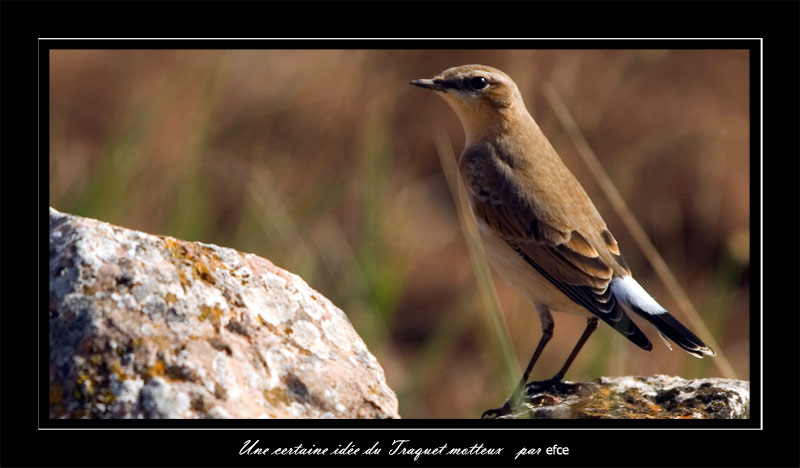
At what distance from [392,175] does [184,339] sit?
22.9 feet

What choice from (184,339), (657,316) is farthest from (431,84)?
(184,339)

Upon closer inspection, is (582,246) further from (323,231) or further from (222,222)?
(222,222)

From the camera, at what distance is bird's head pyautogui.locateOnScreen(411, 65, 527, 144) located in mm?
5645

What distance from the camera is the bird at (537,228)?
4730 millimetres

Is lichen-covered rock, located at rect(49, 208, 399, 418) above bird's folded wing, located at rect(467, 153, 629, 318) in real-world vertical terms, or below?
below

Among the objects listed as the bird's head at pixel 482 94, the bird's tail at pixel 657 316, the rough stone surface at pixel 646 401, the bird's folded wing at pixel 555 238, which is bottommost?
the rough stone surface at pixel 646 401

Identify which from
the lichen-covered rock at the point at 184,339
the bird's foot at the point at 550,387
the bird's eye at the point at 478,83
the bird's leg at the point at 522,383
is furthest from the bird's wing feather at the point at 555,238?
the lichen-covered rock at the point at 184,339

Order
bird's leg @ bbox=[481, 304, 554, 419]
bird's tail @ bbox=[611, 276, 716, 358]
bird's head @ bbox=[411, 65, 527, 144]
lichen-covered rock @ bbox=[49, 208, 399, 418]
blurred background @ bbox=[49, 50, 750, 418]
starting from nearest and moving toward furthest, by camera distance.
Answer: lichen-covered rock @ bbox=[49, 208, 399, 418], bird's leg @ bbox=[481, 304, 554, 419], bird's tail @ bbox=[611, 276, 716, 358], bird's head @ bbox=[411, 65, 527, 144], blurred background @ bbox=[49, 50, 750, 418]

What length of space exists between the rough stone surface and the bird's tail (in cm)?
18

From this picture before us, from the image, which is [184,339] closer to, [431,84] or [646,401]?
[646,401]

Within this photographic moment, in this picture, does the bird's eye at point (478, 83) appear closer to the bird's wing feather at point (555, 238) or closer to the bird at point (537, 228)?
the bird at point (537, 228)

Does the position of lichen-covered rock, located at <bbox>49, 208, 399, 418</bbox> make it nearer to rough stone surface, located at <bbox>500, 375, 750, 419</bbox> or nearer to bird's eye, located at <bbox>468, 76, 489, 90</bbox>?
rough stone surface, located at <bbox>500, 375, 750, 419</bbox>

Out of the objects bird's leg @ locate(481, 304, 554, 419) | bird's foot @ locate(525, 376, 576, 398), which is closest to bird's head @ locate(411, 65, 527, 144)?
bird's leg @ locate(481, 304, 554, 419)

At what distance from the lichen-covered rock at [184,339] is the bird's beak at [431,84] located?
2.04 metres
